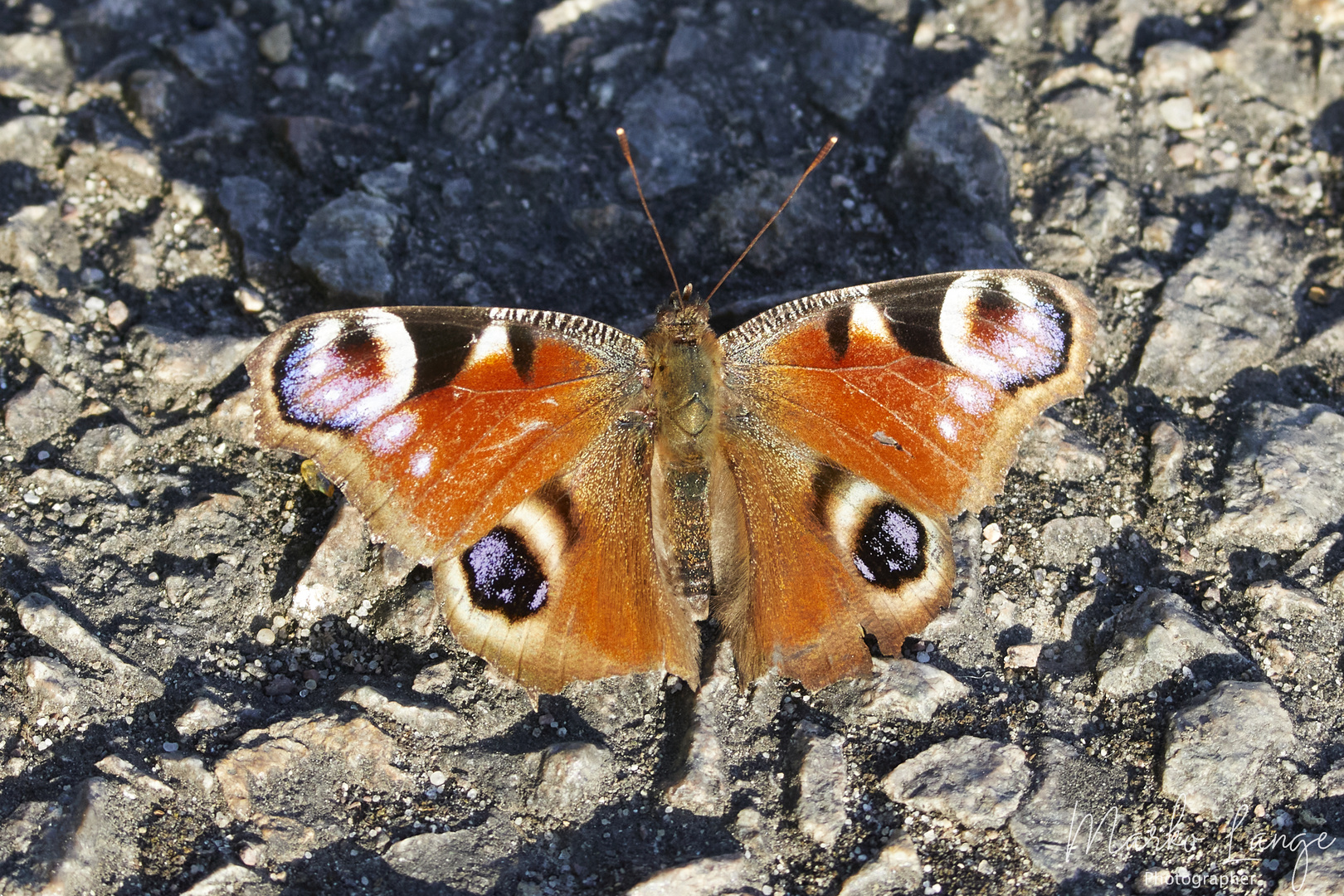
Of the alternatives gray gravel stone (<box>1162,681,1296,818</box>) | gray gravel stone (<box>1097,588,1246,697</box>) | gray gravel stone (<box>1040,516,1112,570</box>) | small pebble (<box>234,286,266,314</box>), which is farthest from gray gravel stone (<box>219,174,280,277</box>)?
gray gravel stone (<box>1162,681,1296,818</box>)

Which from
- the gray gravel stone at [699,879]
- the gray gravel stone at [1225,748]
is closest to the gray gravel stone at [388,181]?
the gray gravel stone at [699,879]

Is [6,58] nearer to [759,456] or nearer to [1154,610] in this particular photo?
[759,456]

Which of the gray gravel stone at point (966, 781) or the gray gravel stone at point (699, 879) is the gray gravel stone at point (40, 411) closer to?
the gray gravel stone at point (699, 879)

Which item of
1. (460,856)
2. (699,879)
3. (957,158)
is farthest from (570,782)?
(957,158)

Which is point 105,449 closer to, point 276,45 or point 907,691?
point 276,45

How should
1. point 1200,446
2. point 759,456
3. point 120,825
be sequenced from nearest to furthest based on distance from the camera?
point 120,825 → point 759,456 → point 1200,446

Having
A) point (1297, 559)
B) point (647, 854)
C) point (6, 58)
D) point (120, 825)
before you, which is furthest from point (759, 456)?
point (6, 58)

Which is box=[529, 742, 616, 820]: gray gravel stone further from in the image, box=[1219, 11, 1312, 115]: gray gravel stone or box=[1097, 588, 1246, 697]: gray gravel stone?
box=[1219, 11, 1312, 115]: gray gravel stone
